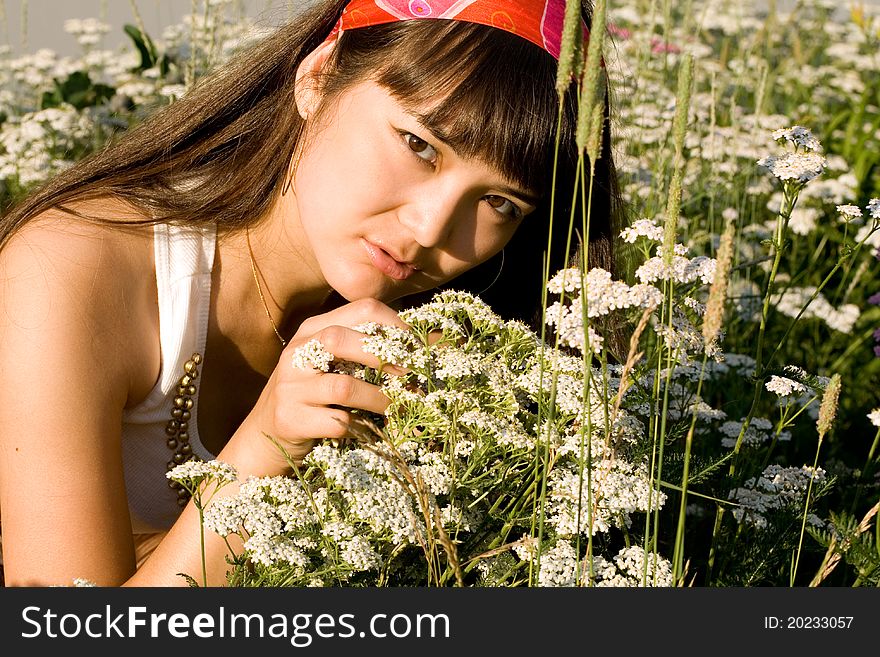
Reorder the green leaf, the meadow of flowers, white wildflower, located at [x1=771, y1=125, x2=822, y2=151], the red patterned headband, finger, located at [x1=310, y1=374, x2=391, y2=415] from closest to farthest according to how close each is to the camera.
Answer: the meadow of flowers
finger, located at [x1=310, y1=374, x2=391, y2=415]
white wildflower, located at [x1=771, y1=125, x2=822, y2=151]
the red patterned headband
the green leaf

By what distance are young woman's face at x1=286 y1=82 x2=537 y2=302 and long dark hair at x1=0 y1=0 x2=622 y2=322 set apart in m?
0.05

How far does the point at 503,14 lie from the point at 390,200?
1.56 ft

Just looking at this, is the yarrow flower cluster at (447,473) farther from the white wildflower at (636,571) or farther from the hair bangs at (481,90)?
the hair bangs at (481,90)

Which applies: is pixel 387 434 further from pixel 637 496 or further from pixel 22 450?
pixel 22 450

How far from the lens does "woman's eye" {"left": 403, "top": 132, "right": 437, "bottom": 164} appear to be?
84.4 inches

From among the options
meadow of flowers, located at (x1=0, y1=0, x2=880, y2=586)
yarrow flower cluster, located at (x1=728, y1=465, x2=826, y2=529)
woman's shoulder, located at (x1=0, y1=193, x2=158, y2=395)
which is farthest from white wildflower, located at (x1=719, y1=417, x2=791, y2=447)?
woman's shoulder, located at (x1=0, y1=193, x2=158, y2=395)

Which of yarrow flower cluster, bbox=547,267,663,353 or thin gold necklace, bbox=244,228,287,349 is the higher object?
yarrow flower cluster, bbox=547,267,663,353

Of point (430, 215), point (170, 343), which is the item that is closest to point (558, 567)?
point (430, 215)

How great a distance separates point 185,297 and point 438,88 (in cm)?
76

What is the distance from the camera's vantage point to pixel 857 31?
20.6 ft

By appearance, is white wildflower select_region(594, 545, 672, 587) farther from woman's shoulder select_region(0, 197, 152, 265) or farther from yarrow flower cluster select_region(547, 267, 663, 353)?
woman's shoulder select_region(0, 197, 152, 265)

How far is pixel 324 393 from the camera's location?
178 cm

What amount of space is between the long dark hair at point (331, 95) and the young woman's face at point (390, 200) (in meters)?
0.05

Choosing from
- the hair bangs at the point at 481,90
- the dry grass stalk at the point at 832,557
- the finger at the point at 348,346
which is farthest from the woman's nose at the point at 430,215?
the dry grass stalk at the point at 832,557
